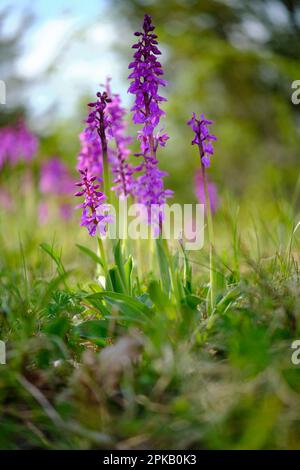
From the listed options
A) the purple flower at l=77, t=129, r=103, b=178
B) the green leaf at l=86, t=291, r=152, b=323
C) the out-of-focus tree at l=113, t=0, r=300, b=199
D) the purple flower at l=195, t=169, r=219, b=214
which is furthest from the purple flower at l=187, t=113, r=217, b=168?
the out-of-focus tree at l=113, t=0, r=300, b=199

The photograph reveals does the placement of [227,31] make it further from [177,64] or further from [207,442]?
[207,442]

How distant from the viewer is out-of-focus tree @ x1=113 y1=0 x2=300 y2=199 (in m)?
8.76

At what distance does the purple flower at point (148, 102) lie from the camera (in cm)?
189

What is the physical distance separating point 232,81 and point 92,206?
8433mm

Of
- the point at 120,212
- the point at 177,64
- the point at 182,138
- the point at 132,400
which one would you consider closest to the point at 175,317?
the point at 132,400

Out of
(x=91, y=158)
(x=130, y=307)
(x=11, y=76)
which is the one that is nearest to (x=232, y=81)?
(x=11, y=76)

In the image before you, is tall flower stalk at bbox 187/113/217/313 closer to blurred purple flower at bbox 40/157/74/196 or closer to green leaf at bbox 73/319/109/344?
green leaf at bbox 73/319/109/344

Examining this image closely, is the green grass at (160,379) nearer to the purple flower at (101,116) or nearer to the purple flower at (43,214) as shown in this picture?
the purple flower at (101,116)

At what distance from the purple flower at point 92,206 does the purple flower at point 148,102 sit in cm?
15

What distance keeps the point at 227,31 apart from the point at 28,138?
5.62 m

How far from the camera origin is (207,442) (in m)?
1.29

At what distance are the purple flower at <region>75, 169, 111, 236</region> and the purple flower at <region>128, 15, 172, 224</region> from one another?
0.15m

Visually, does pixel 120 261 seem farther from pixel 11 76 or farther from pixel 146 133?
pixel 11 76

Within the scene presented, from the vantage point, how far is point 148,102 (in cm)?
191
